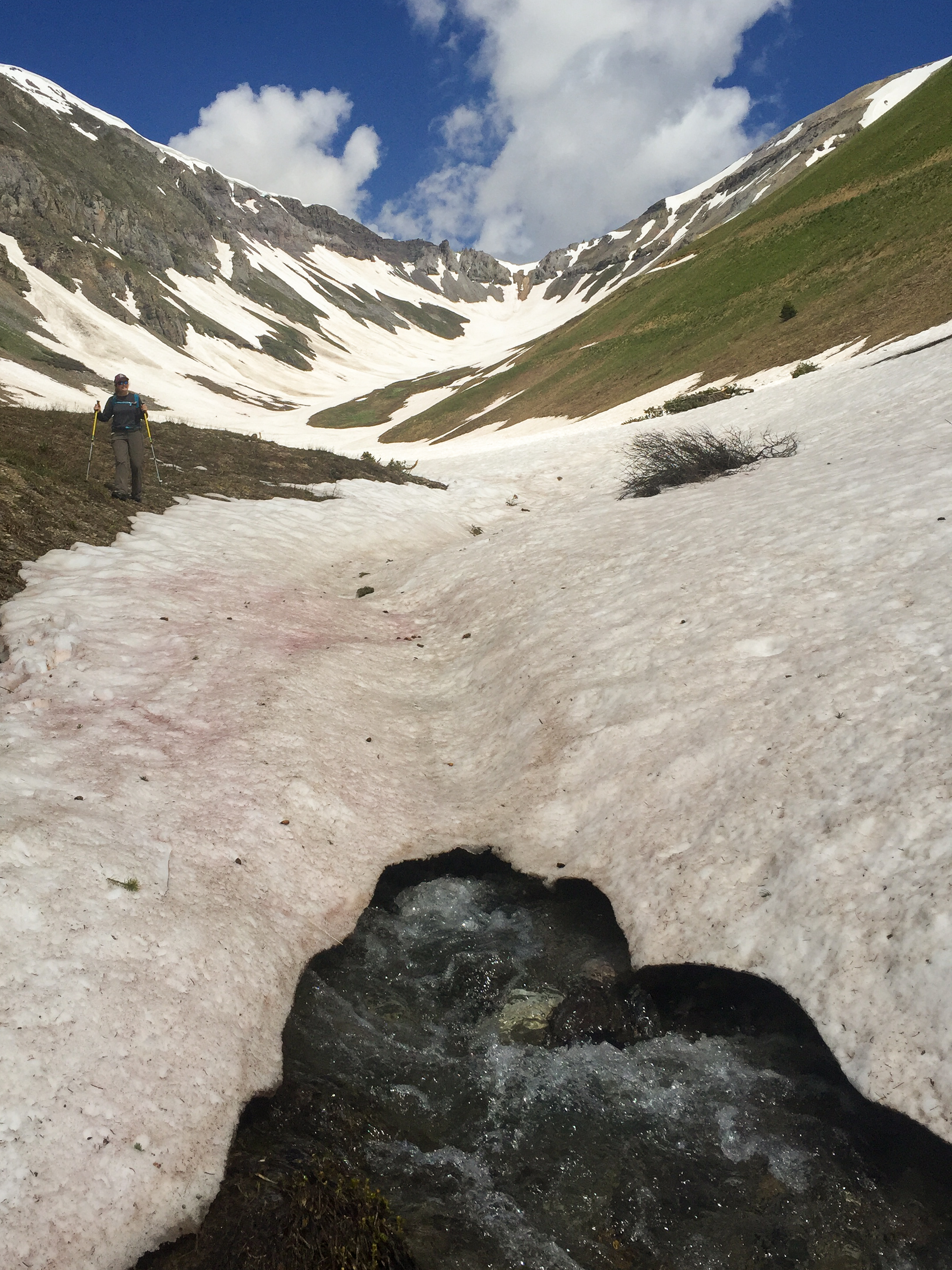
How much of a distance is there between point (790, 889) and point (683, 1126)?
6.92 feet

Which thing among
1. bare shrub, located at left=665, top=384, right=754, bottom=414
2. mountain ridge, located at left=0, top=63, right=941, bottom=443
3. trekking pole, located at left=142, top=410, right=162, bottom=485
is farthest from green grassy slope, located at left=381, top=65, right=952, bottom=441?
mountain ridge, located at left=0, top=63, right=941, bottom=443

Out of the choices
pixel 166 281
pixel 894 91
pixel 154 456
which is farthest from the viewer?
pixel 166 281

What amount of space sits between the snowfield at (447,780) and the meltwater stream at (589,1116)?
0.37 m

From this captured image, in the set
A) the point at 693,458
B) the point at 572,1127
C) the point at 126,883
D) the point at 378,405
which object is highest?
the point at 378,405

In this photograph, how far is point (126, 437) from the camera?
17.8 metres

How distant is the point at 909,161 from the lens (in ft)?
171

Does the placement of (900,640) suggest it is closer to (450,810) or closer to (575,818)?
(575,818)

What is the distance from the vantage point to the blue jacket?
1775cm

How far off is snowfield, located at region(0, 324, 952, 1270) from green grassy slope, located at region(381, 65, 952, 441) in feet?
80.1

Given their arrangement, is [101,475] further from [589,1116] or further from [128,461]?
[589,1116]

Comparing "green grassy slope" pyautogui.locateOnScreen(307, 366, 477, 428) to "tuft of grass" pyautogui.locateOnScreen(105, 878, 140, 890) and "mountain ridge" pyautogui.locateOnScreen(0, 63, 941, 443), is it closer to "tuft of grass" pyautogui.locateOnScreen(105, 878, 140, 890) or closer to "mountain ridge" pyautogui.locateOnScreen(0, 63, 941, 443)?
"mountain ridge" pyautogui.locateOnScreen(0, 63, 941, 443)

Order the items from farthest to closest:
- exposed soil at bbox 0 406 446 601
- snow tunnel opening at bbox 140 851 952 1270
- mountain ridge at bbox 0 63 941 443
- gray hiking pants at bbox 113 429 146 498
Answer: mountain ridge at bbox 0 63 941 443 < gray hiking pants at bbox 113 429 146 498 < exposed soil at bbox 0 406 446 601 < snow tunnel opening at bbox 140 851 952 1270

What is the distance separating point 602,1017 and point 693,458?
16.1 m

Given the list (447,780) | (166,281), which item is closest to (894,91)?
(166,281)
